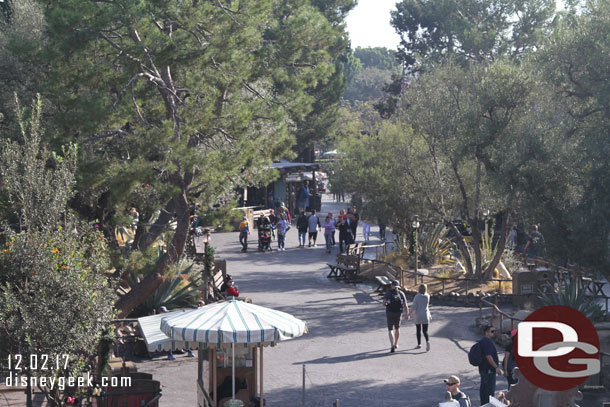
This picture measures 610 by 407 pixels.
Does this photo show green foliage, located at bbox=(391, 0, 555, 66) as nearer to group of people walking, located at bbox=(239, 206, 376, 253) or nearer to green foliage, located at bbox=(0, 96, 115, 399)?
group of people walking, located at bbox=(239, 206, 376, 253)

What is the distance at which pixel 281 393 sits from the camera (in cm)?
1180

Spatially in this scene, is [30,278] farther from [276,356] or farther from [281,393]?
[276,356]

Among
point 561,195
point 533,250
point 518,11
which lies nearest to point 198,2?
point 561,195

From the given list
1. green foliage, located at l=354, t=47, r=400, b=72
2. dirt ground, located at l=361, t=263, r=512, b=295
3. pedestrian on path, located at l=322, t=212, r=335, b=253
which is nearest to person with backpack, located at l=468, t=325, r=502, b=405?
dirt ground, located at l=361, t=263, r=512, b=295

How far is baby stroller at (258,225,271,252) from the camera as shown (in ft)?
91.2

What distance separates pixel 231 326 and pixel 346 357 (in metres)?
5.39

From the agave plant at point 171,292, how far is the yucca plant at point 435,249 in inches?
375

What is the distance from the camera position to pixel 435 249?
81.9 feet

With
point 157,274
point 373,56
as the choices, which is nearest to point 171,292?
point 157,274

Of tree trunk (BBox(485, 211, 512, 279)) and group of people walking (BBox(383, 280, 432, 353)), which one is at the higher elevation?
tree trunk (BBox(485, 211, 512, 279))

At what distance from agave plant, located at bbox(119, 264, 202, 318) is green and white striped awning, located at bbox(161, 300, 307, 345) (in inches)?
249

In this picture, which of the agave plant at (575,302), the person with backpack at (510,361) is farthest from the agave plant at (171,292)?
the agave plant at (575,302)

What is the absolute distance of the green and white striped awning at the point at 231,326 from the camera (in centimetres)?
897

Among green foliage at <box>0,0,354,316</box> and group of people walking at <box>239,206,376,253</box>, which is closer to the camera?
green foliage at <box>0,0,354,316</box>
